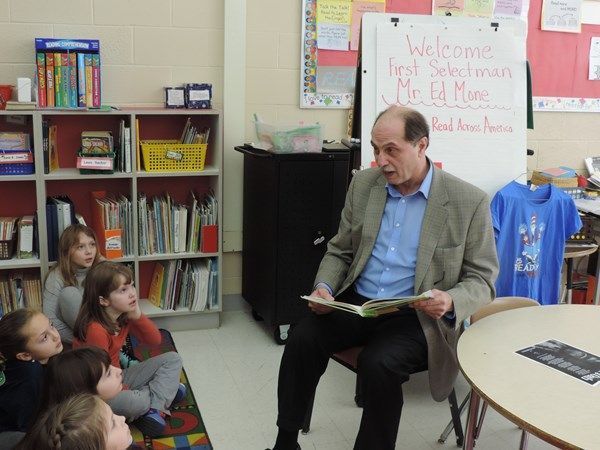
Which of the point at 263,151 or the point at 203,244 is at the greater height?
the point at 263,151

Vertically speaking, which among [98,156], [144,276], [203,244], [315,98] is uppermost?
[315,98]

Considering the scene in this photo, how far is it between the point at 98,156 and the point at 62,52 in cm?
50

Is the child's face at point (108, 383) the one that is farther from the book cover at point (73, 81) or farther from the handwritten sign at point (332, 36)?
the handwritten sign at point (332, 36)

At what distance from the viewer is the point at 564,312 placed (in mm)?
2035

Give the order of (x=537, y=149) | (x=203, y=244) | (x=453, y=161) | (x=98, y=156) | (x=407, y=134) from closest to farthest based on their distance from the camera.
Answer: (x=407, y=134), (x=453, y=161), (x=98, y=156), (x=203, y=244), (x=537, y=149)

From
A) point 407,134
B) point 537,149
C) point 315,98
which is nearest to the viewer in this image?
point 407,134

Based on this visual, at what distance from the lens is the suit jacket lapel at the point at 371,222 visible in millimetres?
2289

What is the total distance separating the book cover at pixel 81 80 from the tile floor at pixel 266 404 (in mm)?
1268

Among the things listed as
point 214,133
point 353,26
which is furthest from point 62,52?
point 353,26

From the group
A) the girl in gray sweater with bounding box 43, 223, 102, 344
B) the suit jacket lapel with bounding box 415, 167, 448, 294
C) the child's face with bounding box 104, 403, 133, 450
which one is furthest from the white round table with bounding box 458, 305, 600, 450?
the girl in gray sweater with bounding box 43, 223, 102, 344

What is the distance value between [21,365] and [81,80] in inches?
58.3

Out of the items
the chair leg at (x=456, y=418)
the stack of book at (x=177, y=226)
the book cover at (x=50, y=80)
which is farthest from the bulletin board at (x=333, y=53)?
the chair leg at (x=456, y=418)

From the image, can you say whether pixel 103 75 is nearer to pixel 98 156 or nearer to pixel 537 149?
pixel 98 156

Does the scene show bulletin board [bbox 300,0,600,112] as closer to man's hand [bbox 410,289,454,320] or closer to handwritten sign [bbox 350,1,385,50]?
handwritten sign [bbox 350,1,385,50]
